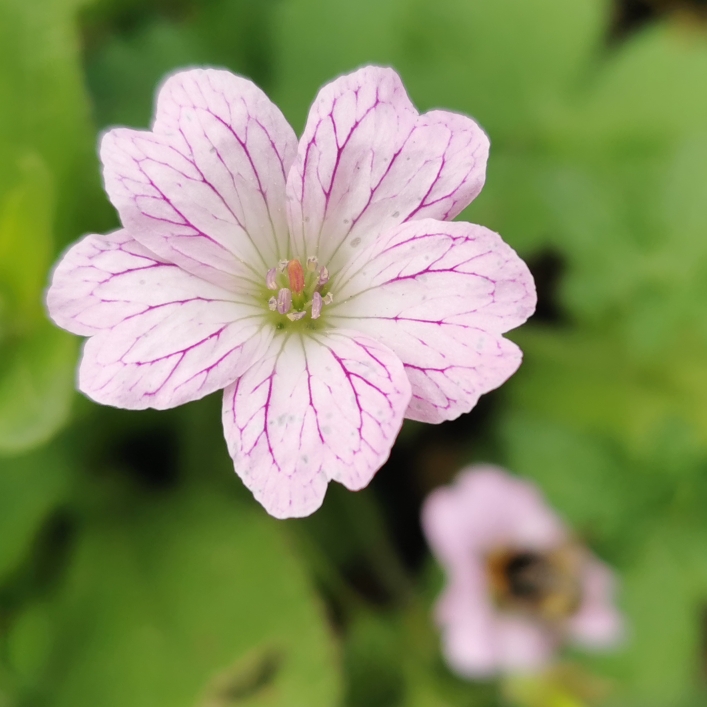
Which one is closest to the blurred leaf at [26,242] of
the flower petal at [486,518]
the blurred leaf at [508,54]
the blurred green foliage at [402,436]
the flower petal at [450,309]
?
the blurred green foliage at [402,436]

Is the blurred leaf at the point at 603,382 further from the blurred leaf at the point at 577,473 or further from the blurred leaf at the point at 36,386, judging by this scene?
the blurred leaf at the point at 36,386

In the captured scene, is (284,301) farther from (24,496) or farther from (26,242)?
(24,496)

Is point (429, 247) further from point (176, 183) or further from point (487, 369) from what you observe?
point (176, 183)

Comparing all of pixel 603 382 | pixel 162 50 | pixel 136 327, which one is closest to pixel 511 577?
pixel 603 382

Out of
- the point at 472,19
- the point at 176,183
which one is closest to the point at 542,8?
the point at 472,19

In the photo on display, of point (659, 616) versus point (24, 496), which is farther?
point (659, 616)

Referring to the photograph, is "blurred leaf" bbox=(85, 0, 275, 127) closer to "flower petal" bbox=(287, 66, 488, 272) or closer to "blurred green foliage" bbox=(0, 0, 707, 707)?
"blurred green foliage" bbox=(0, 0, 707, 707)
